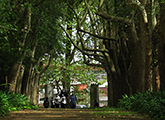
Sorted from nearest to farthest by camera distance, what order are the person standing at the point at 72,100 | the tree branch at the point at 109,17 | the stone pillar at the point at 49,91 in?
the tree branch at the point at 109,17 < the person standing at the point at 72,100 < the stone pillar at the point at 49,91

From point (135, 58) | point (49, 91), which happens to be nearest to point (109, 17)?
point (135, 58)

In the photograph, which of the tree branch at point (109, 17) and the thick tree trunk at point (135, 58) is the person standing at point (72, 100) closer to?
the thick tree trunk at point (135, 58)

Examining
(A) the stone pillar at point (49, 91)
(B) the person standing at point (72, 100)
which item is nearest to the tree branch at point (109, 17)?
(B) the person standing at point (72, 100)

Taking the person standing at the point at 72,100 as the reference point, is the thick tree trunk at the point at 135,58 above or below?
above

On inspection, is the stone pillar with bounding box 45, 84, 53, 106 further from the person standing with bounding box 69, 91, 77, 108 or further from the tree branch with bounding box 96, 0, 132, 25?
the tree branch with bounding box 96, 0, 132, 25

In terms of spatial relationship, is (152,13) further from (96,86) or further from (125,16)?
(96,86)

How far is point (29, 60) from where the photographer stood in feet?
70.4

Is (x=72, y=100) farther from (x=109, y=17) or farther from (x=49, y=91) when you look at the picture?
(x=49, y=91)

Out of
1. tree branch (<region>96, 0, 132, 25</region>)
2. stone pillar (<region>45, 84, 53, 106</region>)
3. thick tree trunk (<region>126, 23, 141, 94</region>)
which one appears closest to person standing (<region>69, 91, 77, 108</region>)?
thick tree trunk (<region>126, 23, 141, 94</region>)

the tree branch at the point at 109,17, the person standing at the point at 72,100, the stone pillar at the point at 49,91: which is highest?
the tree branch at the point at 109,17

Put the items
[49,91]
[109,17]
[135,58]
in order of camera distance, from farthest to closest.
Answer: [49,91], [135,58], [109,17]

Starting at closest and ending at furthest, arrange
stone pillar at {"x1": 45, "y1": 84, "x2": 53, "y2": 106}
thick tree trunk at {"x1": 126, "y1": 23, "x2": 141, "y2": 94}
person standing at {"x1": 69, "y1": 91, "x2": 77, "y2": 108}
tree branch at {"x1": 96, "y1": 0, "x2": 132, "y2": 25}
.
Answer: tree branch at {"x1": 96, "y1": 0, "x2": 132, "y2": 25} → thick tree trunk at {"x1": 126, "y1": 23, "x2": 141, "y2": 94} → person standing at {"x1": 69, "y1": 91, "x2": 77, "y2": 108} → stone pillar at {"x1": 45, "y1": 84, "x2": 53, "y2": 106}

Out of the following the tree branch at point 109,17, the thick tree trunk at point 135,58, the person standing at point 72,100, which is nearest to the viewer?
the tree branch at point 109,17

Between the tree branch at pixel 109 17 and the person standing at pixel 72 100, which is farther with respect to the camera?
the person standing at pixel 72 100
